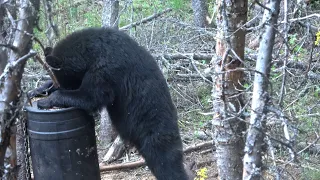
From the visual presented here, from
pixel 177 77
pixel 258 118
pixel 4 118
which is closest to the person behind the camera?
pixel 258 118

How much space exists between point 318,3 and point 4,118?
7.33m

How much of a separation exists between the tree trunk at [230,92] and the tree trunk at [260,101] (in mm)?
1146

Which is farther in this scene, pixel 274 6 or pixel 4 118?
pixel 4 118

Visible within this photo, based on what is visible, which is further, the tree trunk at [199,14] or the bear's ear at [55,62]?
the tree trunk at [199,14]

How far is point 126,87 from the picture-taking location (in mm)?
4668

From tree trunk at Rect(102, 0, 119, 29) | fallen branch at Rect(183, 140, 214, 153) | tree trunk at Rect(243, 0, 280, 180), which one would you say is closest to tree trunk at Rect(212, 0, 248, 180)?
tree trunk at Rect(243, 0, 280, 180)

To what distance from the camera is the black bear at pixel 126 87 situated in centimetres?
457

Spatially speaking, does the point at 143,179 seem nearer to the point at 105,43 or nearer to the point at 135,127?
the point at 135,127

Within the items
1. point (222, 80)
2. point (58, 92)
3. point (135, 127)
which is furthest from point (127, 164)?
point (222, 80)

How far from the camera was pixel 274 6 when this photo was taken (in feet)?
8.68

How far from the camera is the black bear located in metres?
4.57

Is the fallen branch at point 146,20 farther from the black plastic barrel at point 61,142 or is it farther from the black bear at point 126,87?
the black plastic barrel at point 61,142

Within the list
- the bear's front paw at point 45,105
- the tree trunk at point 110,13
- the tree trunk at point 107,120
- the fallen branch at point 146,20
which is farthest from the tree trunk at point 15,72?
the fallen branch at point 146,20

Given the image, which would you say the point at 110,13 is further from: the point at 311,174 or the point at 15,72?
the point at 15,72
